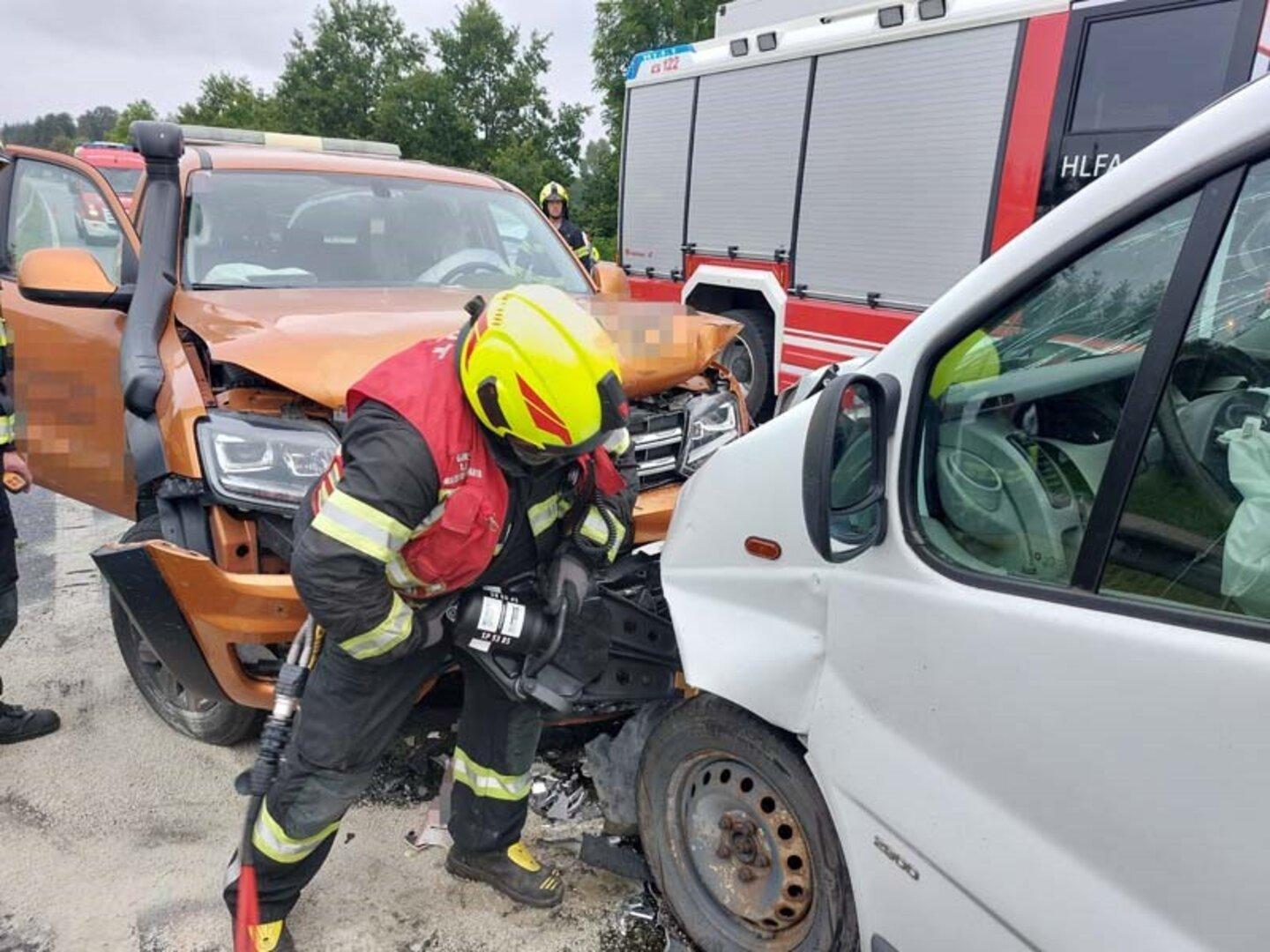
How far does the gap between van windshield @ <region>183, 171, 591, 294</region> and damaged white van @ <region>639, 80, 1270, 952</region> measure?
2216mm

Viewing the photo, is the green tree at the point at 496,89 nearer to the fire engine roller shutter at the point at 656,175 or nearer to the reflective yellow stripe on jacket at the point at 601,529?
the fire engine roller shutter at the point at 656,175

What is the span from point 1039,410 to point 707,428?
1.78 meters

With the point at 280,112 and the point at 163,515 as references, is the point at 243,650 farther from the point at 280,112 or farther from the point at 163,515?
A: the point at 280,112

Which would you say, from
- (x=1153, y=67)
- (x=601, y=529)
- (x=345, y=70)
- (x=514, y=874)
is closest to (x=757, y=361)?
(x=1153, y=67)

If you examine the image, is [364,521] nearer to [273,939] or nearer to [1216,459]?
[273,939]

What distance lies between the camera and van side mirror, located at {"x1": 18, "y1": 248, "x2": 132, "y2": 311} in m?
2.95

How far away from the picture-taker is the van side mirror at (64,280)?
2.95 metres

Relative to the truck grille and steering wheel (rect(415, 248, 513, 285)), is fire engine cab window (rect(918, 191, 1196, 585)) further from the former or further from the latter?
steering wheel (rect(415, 248, 513, 285))

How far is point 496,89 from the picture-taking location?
34.2 m

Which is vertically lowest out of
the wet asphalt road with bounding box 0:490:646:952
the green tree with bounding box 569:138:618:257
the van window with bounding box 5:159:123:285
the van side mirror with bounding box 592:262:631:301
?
the wet asphalt road with bounding box 0:490:646:952

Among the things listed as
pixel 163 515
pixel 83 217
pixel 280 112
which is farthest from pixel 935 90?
pixel 280 112

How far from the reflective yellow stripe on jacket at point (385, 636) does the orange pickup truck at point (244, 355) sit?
1.76 feet

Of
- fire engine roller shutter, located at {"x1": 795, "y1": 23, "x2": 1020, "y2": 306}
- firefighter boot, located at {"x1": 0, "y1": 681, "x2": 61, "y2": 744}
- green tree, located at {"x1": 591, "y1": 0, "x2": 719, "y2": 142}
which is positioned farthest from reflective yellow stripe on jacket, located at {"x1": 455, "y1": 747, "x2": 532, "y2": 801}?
green tree, located at {"x1": 591, "y1": 0, "x2": 719, "y2": 142}

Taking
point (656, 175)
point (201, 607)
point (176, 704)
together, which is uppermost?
point (656, 175)
